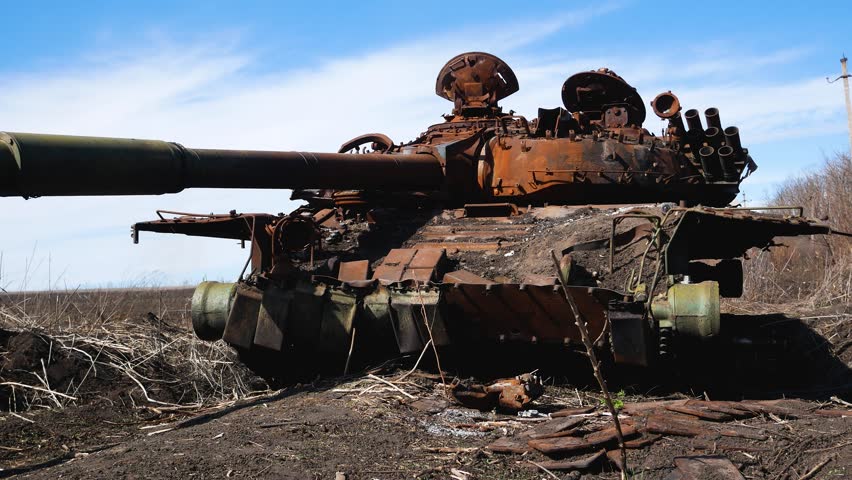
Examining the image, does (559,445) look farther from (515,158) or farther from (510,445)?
(515,158)

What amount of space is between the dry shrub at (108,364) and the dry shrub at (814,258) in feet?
24.7

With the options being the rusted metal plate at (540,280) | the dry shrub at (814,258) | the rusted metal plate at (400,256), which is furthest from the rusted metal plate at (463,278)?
the dry shrub at (814,258)

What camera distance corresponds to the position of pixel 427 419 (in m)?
6.36

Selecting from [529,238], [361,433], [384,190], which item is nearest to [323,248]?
[384,190]

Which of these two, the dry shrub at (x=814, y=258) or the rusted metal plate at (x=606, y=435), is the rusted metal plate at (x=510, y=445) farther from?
the dry shrub at (x=814, y=258)

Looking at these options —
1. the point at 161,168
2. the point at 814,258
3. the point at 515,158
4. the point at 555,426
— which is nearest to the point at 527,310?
the point at 555,426

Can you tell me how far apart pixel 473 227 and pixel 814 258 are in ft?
43.0

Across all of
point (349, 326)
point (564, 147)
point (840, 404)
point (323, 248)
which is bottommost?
point (840, 404)

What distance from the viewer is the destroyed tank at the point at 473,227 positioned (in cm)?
667

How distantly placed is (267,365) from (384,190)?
202cm

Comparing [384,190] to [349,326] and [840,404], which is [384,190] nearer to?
[349,326]

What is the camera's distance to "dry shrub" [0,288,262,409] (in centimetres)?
800

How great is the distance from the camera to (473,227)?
8398mm

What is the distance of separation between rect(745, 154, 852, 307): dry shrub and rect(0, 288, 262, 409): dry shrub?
296 inches
